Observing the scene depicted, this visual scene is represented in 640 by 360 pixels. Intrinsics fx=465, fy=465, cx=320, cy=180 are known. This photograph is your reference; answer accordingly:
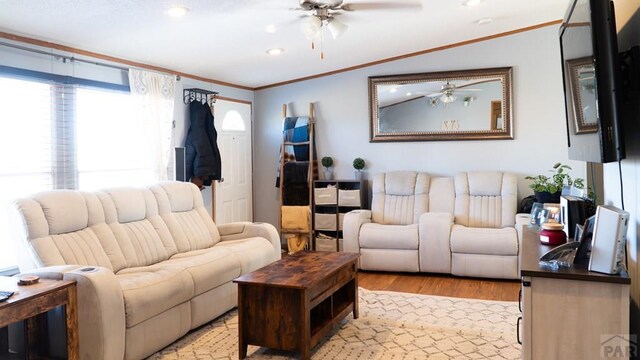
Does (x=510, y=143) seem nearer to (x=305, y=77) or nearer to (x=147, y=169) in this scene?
(x=305, y=77)

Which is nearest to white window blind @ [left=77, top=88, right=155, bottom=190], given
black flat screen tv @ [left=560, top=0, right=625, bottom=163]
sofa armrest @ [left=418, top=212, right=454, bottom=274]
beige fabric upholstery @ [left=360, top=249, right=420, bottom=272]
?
beige fabric upholstery @ [left=360, top=249, right=420, bottom=272]

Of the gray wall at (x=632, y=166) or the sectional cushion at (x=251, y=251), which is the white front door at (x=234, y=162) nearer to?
the sectional cushion at (x=251, y=251)

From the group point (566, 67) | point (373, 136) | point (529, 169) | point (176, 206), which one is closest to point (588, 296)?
point (566, 67)

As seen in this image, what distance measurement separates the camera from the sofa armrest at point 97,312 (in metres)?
2.55

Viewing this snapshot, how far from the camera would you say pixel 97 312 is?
2549mm

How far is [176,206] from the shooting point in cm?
414

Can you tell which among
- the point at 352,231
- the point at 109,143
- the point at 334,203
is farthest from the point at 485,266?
the point at 109,143

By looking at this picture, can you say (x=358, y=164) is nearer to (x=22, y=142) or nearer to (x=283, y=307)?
(x=283, y=307)

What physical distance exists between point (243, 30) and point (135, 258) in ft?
6.57

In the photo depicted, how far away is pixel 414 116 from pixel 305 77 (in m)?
1.51

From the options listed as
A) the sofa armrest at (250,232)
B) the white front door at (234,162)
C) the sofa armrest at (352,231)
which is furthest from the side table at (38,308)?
the sofa armrest at (352,231)

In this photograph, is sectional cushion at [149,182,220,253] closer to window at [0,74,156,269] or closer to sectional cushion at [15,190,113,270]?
window at [0,74,156,269]

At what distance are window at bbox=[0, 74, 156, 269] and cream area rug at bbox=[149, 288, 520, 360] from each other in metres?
1.54

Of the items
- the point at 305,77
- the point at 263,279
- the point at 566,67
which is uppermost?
the point at 305,77
